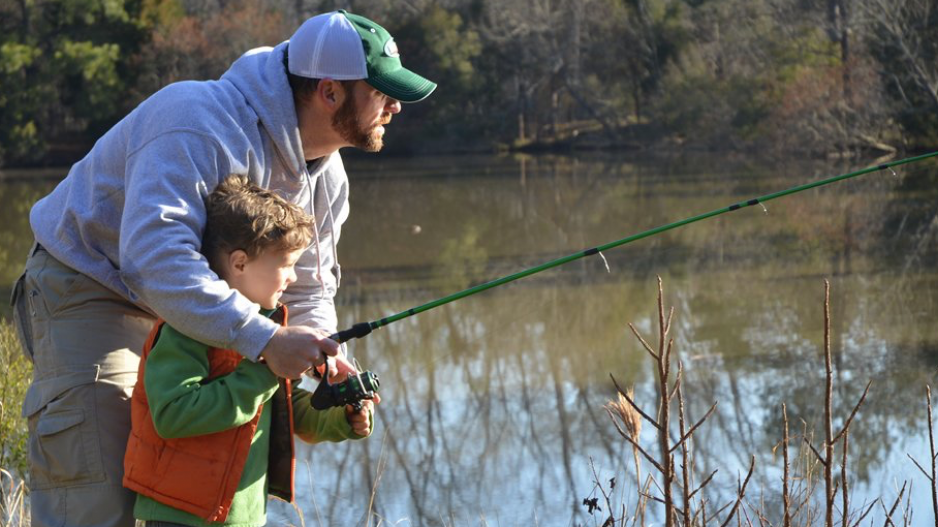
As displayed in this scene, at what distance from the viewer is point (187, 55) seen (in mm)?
25156

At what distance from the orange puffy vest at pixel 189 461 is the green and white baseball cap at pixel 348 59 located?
486mm

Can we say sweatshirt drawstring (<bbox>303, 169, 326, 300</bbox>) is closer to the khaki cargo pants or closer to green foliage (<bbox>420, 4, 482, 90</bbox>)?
the khaki cargo pants

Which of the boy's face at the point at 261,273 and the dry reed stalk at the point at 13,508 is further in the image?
the dry reed stalk at the point at 13,508

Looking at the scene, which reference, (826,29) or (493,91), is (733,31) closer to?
(826,29)

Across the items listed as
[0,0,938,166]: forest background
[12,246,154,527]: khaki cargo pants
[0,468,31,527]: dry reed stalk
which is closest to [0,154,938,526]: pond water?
[0,468,31,527]: dry reed stalk

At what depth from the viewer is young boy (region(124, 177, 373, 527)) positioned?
1878mm

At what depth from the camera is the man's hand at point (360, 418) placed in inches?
83.2

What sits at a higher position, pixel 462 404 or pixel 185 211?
pixel 185 211

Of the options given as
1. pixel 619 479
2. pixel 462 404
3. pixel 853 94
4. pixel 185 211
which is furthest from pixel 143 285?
pixel 853 94

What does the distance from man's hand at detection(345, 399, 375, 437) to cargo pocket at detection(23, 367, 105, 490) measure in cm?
40

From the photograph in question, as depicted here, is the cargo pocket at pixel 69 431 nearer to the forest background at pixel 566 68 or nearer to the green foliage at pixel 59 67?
the forest background at pixel 566 68

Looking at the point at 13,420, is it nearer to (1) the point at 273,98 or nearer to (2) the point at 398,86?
(1) the point at 273,98

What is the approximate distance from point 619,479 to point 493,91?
22.4 m

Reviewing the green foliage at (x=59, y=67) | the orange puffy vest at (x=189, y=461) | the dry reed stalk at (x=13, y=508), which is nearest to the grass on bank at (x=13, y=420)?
the dry reed stalk at (x=13, y=508)
